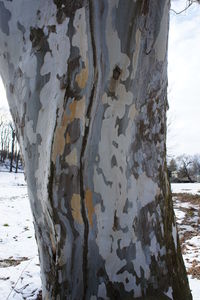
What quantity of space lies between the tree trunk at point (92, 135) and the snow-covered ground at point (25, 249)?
1.47 meters

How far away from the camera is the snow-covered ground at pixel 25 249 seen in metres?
2.49

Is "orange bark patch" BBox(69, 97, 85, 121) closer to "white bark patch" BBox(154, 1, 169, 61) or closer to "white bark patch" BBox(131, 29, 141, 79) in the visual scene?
"white bark patch" BBox(131, 29, 141, 79)

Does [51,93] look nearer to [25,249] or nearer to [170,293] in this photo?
[170,293]

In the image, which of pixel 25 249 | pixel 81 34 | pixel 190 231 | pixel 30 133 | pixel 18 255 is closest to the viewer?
pixel 81 34

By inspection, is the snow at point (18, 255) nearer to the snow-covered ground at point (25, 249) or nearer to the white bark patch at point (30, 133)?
the snow-covered ground at point (25, 249)

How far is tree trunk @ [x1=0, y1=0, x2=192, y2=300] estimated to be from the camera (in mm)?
1001

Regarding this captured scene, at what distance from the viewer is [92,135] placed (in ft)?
3.46

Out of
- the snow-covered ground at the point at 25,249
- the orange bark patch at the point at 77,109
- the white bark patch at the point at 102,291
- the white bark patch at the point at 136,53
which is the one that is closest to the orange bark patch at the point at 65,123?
the orange bark patch at the point at 77,109

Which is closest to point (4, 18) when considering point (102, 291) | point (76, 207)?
point (76, 207)

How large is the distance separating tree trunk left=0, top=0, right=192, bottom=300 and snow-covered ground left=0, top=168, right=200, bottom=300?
147 cm

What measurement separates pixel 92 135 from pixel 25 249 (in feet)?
17.9

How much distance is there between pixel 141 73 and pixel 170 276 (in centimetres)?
92

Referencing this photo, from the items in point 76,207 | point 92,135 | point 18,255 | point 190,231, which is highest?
point 92,135

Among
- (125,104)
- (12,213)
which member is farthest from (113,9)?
(12,213)
